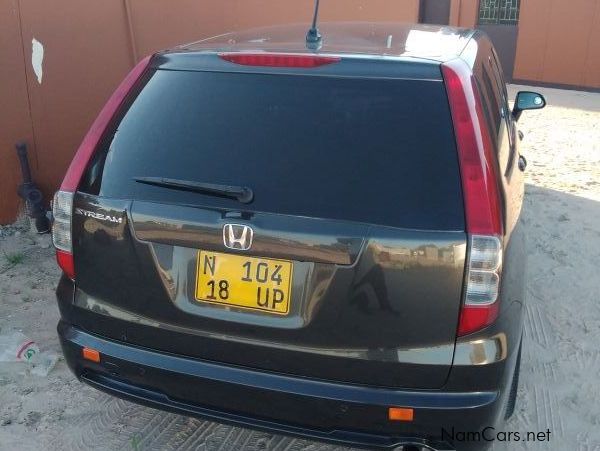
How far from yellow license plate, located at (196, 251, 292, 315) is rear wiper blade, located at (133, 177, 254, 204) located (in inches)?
8.0

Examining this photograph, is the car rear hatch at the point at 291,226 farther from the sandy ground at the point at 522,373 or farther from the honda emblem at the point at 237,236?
the sandy ground at the point at 522,373

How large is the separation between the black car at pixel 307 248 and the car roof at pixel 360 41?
0.04 meters

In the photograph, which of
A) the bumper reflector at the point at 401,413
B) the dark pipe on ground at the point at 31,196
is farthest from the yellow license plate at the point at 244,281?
the dark pipe on ground at the point at 31,196

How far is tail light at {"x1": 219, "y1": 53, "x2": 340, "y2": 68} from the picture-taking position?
2252 millimetres

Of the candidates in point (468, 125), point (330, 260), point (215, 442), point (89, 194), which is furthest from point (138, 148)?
point (215, 442)

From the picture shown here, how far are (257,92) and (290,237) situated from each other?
0.58 meters

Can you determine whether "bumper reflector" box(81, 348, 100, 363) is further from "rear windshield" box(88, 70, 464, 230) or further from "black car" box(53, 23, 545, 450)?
"rear windshield" box(88, 70, 464, 230)

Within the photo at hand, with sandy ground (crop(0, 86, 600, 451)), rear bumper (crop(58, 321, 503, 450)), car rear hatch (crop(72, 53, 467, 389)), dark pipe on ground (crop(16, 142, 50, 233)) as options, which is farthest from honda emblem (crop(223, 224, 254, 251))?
dark pipe on ground (crop(16, 142, 50, 233))

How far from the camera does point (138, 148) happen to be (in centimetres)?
237

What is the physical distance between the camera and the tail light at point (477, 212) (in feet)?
6.56

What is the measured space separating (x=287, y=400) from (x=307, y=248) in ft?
1.77

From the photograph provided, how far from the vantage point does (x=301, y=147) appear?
7.13 feet

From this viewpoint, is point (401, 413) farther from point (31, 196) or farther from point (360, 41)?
point (31, 196)

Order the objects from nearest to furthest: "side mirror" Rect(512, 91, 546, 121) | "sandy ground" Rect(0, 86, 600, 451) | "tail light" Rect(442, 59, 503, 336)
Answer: "tail light" Rect(442, 59, 503, 336), "sandy ground" Rect(0, 86, 600, 451), "side mirror" Rect(512, 91, 546, 121)
